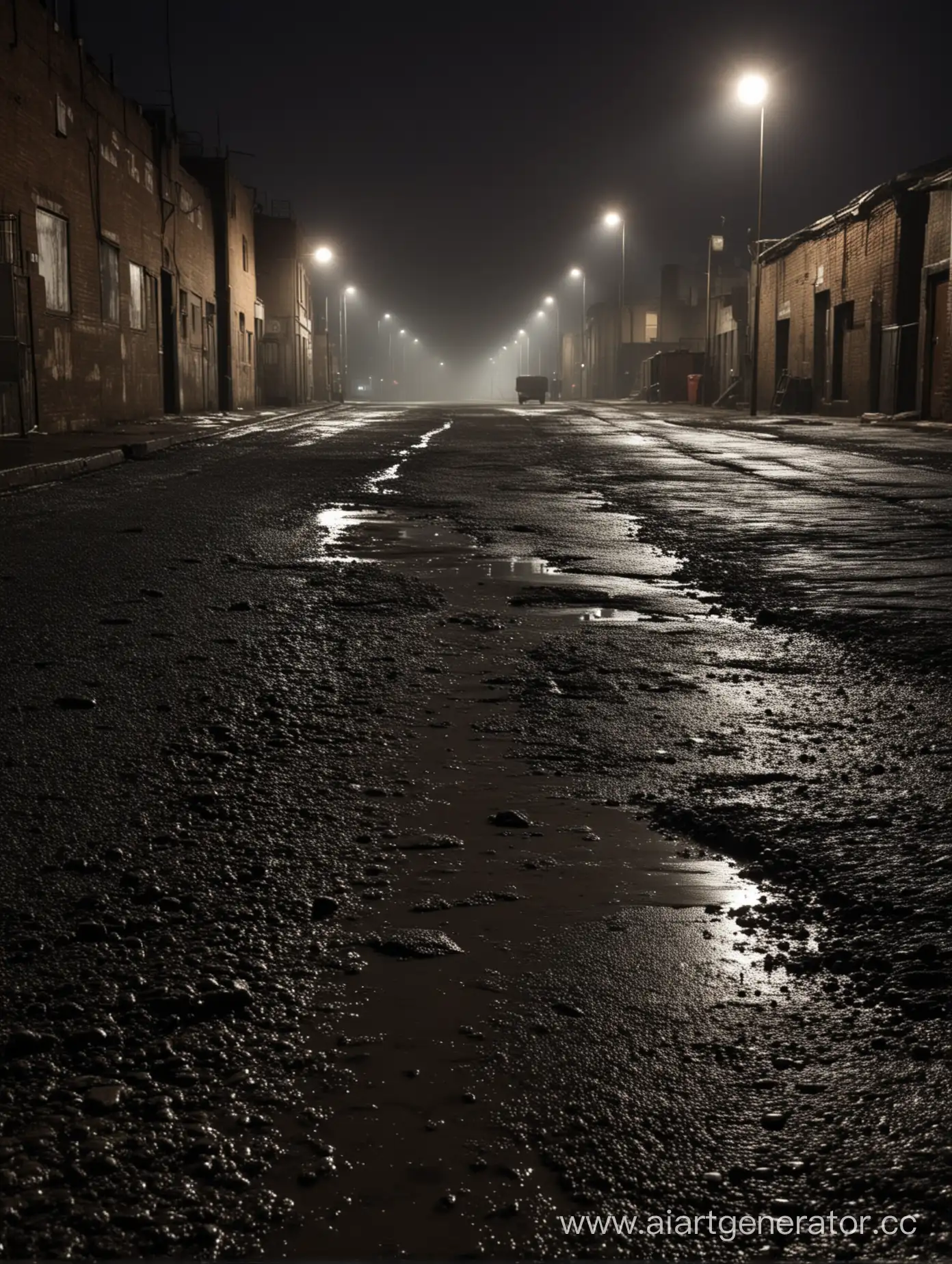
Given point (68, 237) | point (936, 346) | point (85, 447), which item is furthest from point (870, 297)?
point (85, 447)

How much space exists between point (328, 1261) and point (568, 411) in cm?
4027

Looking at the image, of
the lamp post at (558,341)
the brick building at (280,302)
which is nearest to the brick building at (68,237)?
the brick building at (280,302)

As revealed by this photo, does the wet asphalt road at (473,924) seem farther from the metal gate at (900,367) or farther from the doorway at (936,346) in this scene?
the metal gate at (900,367)

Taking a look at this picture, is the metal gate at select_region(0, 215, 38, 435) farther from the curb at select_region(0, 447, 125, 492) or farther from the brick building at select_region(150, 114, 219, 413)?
the brick building at select_region(150, 114, 219, 413)

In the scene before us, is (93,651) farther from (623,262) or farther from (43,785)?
(623,262)

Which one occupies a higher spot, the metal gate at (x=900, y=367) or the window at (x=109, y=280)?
the window at (x=109, y=280)

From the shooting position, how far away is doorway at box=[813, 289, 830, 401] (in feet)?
128

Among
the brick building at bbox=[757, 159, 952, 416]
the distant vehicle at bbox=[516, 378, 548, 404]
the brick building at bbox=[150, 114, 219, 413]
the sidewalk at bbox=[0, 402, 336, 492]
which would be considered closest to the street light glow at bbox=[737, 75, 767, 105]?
the brick building at bbox=[757, 159, 952, 416]

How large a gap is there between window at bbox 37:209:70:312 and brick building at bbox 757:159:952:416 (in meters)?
18.1

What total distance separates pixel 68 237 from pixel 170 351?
11.2m

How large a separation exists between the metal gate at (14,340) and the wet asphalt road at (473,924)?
14603mm

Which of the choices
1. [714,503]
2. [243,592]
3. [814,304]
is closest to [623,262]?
[814,304]

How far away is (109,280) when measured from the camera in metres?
27.9

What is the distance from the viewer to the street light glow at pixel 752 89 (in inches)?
1379
